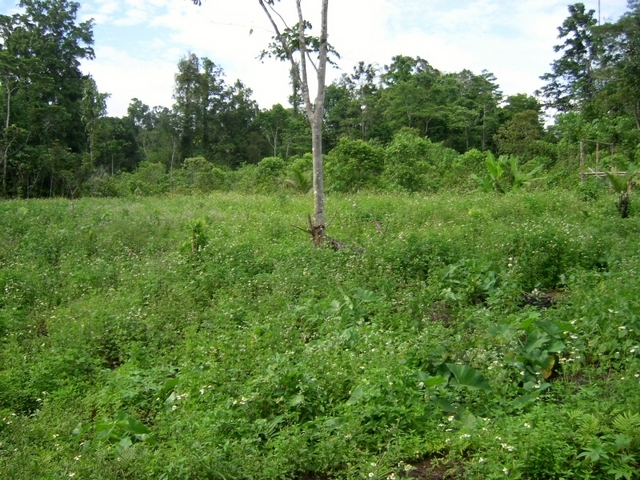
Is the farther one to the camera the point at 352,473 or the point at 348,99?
the point at 348,99

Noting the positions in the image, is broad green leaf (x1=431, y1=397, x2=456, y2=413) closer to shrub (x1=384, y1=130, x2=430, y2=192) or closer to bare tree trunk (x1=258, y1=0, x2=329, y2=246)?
bare tree trunk (x1=258, y1=0, x2=329, y2=246)

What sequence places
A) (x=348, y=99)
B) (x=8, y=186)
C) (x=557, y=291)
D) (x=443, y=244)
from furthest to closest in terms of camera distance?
1. (x=348, y=99)
2. (x=8, y=186)
3. (x=443, y=244)
4. (x=557, y=291)

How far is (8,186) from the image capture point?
2041cm

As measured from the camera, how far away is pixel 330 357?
4.49m

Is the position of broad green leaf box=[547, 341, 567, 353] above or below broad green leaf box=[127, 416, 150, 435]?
above

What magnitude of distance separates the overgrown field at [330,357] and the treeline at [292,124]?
776cm

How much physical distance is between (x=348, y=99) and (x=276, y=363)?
3206cm

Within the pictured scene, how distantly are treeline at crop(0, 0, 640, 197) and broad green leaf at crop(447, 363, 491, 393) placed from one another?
35.1 feet

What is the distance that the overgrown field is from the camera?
132 inches

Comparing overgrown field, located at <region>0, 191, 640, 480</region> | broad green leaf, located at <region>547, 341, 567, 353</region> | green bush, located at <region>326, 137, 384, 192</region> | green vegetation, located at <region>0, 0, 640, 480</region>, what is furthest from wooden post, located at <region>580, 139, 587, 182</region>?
broad green leaf, located at <region>547, 341, 567, 353</region>

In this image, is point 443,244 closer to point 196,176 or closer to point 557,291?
point 557,291

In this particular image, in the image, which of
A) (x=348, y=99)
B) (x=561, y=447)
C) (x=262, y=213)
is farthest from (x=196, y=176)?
(x=561, y=447)

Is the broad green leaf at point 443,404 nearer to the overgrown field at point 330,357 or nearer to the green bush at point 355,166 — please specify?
the overgrown field at point 330,357

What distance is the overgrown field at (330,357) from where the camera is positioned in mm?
3348
